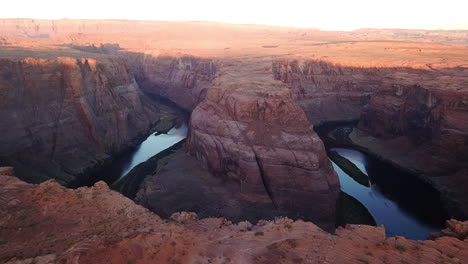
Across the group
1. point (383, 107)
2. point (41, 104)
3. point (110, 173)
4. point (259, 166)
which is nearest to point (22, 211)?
point (259, 166)

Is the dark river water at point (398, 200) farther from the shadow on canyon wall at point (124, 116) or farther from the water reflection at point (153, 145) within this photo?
the water reflection at point (153, 145)

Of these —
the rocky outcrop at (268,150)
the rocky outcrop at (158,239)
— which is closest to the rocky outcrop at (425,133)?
the rocky outcrop at (268,150)

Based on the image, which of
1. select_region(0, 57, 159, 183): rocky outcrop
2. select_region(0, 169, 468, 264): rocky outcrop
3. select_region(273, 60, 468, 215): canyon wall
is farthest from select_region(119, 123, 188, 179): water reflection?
select_region(0, 169, 468, 264): rocky outcrop

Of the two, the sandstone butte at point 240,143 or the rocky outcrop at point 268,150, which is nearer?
the sandstone butte at point 240,143

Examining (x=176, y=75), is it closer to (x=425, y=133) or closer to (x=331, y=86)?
(x=331, y=86)

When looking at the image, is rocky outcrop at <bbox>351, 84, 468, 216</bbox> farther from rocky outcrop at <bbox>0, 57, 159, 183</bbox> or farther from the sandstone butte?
rocky outcrop at <bbox>0, 57, 159, 183</bbox>

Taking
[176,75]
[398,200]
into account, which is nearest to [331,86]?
[398,200]

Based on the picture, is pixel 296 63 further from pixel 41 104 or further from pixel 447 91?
pixel 41 104
